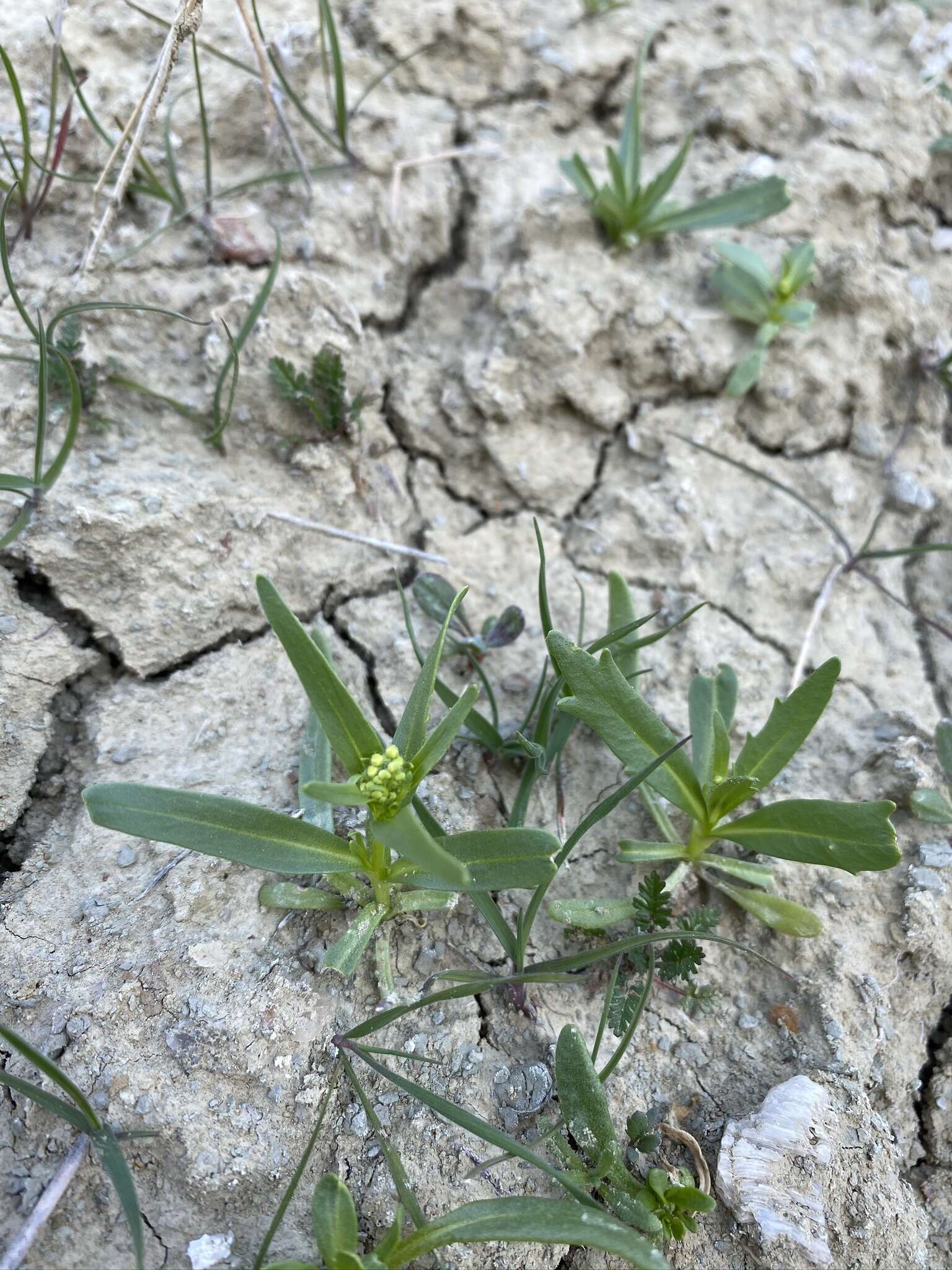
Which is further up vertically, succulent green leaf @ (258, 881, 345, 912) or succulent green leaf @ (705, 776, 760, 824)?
succulent green leaf @ (705, 776, 760, 824)

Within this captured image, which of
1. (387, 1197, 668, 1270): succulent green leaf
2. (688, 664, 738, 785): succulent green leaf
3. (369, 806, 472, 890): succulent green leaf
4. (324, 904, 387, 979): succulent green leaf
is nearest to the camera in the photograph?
(369, 806, 472, 890): succulent green leaf

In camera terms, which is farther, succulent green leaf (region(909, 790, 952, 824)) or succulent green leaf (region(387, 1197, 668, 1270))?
succulent green leaf (region(909, 790, 952, 824))

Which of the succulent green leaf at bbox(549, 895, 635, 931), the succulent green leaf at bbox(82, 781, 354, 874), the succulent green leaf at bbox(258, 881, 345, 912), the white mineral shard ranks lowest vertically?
the white mineral shard

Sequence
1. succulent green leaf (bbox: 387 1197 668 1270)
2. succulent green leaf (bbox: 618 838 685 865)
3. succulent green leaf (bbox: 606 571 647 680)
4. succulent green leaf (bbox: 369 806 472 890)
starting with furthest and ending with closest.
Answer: succulent green leaf (bbox: 606 571 647 680)
succulent green leaf (bbox: 618 838 685 865)
succulent green leaf (bbox: 387 1197 668 1270)
succulent green leaf (bbox: 369 806 472 890)

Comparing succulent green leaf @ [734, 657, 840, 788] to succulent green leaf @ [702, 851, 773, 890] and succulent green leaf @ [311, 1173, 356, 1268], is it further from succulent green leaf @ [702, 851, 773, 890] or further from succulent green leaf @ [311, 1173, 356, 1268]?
succulent green leaf @ [311, 1173, 356, 1268]

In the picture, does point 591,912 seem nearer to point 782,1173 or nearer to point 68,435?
point 782,1173

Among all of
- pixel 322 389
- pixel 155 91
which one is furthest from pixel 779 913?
pixel 155 91

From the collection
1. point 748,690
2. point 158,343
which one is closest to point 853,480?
point 748,690

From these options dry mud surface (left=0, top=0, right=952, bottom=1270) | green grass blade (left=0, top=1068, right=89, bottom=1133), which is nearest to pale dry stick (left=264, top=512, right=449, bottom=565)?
dry mud surface (left=0, top=0, right=952, bottom=1270)

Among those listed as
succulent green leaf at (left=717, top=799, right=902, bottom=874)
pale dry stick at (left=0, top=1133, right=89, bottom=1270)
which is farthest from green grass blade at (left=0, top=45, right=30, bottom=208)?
succulent green leaf at (left=717, top=799, right=902, bottom=874)
